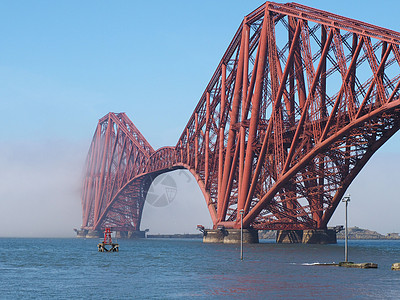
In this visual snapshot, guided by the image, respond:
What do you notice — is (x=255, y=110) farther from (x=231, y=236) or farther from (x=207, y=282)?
(x=207, y=282)

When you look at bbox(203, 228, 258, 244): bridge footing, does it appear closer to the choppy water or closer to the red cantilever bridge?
the red cantilever bridge

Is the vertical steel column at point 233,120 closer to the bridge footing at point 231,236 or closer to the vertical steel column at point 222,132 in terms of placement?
the vertical steel column at point 222,132

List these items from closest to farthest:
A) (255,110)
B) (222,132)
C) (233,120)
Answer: (255,110) → (233,120) → (222,132)

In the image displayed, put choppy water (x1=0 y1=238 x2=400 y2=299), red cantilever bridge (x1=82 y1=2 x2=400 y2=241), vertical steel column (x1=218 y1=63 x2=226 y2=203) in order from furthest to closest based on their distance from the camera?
vertical steel column (x1=218 y1=63 x2=226 y2=203), red cantilever bridge (x1=82 y1=2 x2=400 y2=241), choppy water (x1=0 y1=238 x2=400 y2=299)

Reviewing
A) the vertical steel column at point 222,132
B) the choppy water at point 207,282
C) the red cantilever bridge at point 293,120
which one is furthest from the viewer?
the vertical steel column at point 222,132

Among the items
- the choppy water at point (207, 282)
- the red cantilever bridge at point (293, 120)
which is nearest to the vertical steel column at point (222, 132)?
the red cantilever bridge at point (293, 120)

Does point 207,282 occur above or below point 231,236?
below

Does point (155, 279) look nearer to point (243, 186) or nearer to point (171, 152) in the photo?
point (243, 186)

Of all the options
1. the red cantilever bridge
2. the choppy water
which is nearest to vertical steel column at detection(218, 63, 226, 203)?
the red cantilever bridge

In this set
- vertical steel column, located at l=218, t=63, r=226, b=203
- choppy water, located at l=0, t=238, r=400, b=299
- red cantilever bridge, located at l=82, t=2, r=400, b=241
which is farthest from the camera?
vertical steel column, located at l=218, t=63, r=226, b=203

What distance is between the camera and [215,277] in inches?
1805

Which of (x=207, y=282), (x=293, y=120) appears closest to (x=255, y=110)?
(x=293, y=120)

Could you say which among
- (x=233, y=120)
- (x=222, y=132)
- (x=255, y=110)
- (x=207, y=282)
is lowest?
(x=207, y=282)

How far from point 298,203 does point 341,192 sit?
32.9 feet
